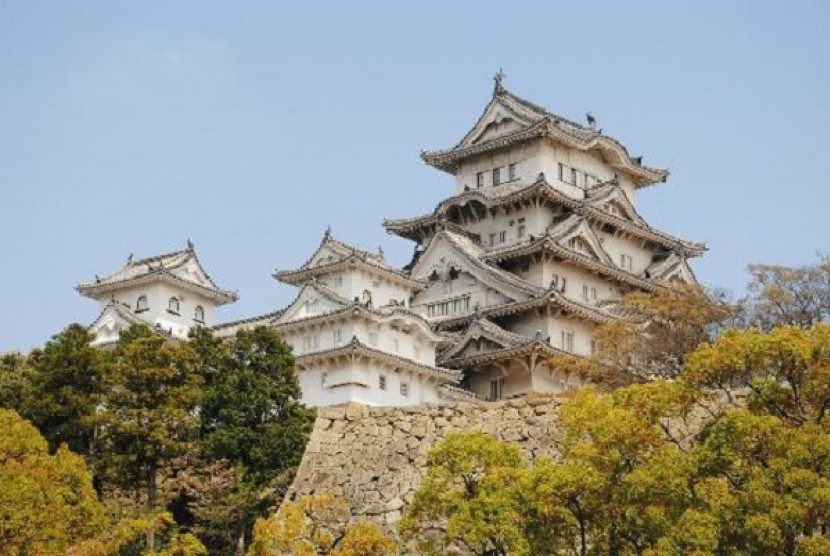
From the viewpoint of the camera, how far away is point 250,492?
34.3 m

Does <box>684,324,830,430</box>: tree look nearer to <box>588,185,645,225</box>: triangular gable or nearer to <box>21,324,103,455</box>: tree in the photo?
<box>21,324,103,455</box>: tree

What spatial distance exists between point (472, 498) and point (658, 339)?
2675 cm

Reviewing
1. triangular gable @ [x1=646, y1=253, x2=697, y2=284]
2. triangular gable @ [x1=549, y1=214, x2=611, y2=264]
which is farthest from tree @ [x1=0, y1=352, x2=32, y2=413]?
triangular gable @ [x1=646, y1=253, x2=697, y2=284]

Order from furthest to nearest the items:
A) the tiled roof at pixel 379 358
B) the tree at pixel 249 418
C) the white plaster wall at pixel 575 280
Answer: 1. the white plaster wall at pixel 575 280
2. the tiled roof at pixel 379 358
3. the tree at pixel 249 418

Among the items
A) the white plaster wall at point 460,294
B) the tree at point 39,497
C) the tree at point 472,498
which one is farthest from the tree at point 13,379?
the white plaster wall at point 460,294

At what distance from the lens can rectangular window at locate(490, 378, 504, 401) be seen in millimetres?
59438

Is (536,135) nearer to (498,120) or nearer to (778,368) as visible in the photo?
(498,120)

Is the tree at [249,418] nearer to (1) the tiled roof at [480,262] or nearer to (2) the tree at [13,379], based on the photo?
(2) the tree at [13,379]

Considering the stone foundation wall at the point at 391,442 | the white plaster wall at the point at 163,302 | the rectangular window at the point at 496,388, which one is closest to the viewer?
the stone foundation wall at the point at 391,442

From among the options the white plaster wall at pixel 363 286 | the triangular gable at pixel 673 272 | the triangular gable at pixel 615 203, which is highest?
the triangular gable at pixel 615 203

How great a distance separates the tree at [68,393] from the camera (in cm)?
3803

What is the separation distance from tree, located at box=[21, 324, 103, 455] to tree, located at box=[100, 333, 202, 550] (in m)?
1.08

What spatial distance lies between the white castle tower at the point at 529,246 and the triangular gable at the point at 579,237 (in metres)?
0.06

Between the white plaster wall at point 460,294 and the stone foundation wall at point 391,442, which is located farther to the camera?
Result: the white plaster wall at point 460,294
